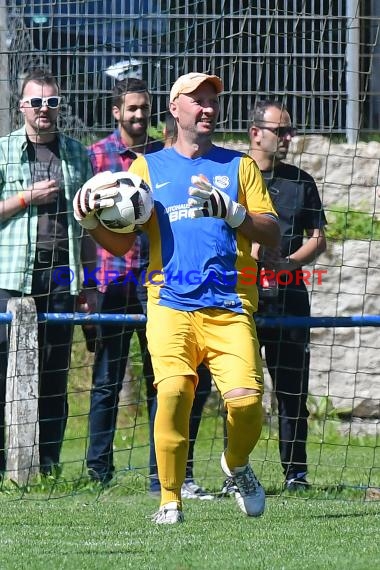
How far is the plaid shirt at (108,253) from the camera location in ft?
26.5

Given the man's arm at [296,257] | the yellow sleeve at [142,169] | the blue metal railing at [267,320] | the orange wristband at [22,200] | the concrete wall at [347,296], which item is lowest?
the concrete wall at [347,296]

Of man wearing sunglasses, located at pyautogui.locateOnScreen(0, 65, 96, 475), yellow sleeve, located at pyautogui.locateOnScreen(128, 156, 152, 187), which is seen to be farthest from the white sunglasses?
yellow sleeve, located at pyautogui.locateOnScreen(128, 156, 152, 187)

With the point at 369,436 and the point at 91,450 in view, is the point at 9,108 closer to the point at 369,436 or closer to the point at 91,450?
the point at 91,450

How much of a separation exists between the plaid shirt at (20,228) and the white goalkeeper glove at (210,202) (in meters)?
2.05

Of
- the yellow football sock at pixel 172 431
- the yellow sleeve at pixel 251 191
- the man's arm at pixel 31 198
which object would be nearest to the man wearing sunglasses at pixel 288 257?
the man's arm at pixel 31 198

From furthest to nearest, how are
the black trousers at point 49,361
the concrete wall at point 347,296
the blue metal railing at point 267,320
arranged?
the concrete wall at point 347,296, the black trousers at point 49,361, the blue metal railing at point 267,320

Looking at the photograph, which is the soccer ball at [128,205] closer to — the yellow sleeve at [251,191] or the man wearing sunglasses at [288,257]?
the yellow sleeve at [251,191]

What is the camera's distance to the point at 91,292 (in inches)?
327

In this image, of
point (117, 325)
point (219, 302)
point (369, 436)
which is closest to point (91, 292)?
point (117, 325)

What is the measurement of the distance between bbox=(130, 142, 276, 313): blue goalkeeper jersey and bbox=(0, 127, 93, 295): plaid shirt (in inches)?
65.0

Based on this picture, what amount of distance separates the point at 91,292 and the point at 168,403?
2247 millimetres

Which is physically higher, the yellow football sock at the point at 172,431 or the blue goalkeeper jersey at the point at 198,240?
the blue goalkeeper jersey at the point at 198,240

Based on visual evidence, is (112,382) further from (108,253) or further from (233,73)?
(233,73)

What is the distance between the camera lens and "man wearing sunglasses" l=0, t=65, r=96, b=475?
Result: 808 centimetres
